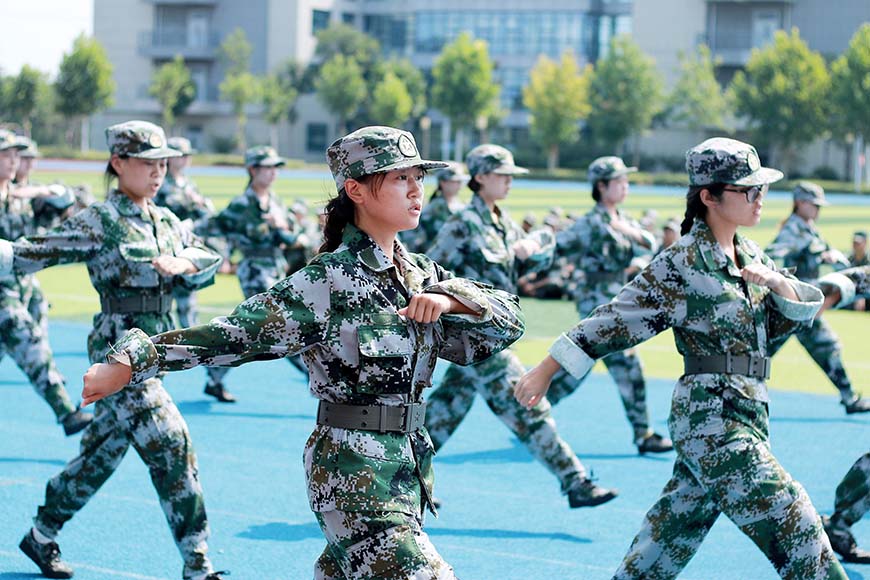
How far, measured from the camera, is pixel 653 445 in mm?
10586

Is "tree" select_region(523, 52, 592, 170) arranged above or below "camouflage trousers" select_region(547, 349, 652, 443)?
above

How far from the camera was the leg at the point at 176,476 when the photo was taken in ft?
21.5

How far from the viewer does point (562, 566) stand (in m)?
7.43

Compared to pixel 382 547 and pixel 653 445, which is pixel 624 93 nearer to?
pixel 653 445

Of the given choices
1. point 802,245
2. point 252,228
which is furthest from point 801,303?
point 252,228

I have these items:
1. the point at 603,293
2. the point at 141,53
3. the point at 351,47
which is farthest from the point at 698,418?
the point at 141,53

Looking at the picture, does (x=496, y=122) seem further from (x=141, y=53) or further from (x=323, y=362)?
(x=323, y=362)

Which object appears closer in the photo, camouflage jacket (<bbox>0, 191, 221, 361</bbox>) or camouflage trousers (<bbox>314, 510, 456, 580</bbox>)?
camouflage trousers (<bbox>314, 510, 456, 580</bbox>)

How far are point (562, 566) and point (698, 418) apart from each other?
1.98m

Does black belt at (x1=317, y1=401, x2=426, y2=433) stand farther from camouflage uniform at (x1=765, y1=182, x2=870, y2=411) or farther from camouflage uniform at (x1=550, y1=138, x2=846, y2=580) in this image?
camouflage uniform at (x1=765, y1=182, x2=870, y2=411)

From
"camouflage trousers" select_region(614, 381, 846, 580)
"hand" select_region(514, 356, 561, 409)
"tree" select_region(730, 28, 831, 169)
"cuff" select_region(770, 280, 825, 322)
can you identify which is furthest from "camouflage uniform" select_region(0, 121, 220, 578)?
"tree" select_region(730, 28, 831, 169)

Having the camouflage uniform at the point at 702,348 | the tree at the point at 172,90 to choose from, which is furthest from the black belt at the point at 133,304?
the tree at the point at 172,90

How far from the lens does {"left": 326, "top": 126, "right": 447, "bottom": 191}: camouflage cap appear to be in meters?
4.70

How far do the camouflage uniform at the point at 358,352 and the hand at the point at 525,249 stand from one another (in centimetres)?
451
